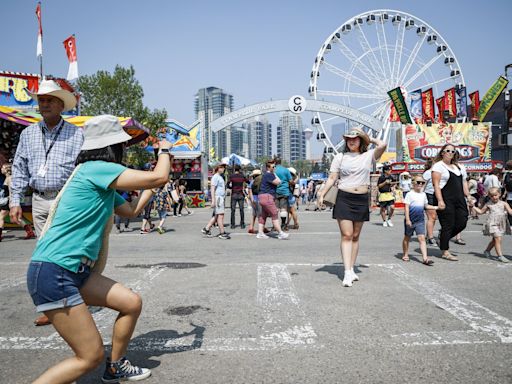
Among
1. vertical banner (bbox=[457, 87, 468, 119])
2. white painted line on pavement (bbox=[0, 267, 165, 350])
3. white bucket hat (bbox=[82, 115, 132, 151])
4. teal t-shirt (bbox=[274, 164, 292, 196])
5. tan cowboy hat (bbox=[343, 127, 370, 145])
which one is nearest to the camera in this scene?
white bucket hat (bbox=[82, 115, 132, 151])

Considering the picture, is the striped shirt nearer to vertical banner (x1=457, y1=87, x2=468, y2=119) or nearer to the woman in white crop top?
the woman in white crop top

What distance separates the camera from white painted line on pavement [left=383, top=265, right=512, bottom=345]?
334 cm

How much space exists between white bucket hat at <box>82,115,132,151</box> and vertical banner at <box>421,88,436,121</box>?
114ft

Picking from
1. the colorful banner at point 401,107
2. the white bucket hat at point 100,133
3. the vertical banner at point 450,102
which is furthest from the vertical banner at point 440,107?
the white bucket hat at point 100,133

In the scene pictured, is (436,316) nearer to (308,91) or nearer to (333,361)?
(333,361)

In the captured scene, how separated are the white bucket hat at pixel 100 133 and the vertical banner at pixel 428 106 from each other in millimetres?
34778

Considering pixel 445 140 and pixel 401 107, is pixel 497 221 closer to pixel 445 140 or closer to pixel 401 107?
pixel 445 140

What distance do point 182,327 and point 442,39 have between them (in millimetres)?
43361

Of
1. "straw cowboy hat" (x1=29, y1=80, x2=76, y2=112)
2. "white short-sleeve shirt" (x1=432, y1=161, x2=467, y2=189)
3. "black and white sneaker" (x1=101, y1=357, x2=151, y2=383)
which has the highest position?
"straw cowboy hat" (x1=29, y1=80, x2=76, y2=112)

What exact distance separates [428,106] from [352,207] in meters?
31.9

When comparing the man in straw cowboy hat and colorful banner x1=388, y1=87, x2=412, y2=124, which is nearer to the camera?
the man in straw cowboy hat

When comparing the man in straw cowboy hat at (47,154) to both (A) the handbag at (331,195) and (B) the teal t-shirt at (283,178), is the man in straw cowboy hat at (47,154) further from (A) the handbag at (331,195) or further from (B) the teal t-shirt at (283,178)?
(B) the teal t-shirt at (283,178)

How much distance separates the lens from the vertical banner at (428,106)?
33.6 m

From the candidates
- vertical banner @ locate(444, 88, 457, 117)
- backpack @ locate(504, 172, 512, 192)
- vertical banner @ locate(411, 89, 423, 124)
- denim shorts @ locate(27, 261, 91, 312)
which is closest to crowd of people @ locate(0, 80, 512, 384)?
denim shorts @ locate(27, 261, 91, 312)
